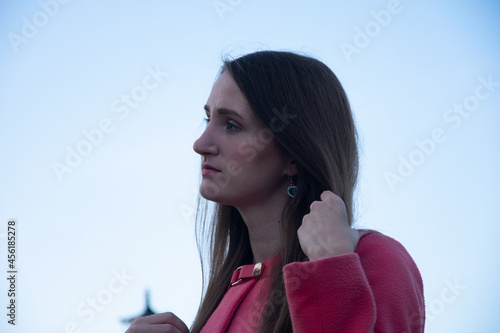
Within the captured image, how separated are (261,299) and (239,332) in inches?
6.7

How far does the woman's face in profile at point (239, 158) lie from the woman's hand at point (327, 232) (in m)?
0.53

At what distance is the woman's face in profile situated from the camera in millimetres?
2533

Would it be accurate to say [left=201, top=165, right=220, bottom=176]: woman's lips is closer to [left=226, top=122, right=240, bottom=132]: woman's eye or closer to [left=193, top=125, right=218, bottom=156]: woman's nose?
[left=193, top=125, right=218, bottom=156]: woman's nose

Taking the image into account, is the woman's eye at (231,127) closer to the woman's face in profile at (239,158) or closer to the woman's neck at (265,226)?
the woman's face in profile at (239,158)

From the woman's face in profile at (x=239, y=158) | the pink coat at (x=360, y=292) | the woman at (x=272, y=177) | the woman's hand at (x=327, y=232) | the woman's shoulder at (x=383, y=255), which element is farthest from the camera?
the woman's face in profile at (x=239, y=158)

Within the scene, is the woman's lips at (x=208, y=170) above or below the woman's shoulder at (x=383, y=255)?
above

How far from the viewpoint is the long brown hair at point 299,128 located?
247 centimetres

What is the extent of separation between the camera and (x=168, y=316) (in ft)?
8.10

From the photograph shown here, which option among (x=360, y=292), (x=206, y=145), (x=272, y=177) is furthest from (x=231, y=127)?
(x=360, y=292)

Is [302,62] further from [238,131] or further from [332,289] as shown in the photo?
[332,289]

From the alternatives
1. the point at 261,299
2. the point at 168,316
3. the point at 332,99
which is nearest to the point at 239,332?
the point at 261,299

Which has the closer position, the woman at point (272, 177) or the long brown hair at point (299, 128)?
the woman at point (272, 177)

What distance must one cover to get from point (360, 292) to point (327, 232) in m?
0.25

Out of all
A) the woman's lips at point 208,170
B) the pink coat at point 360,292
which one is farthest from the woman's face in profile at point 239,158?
the pink coat at point 360,292
